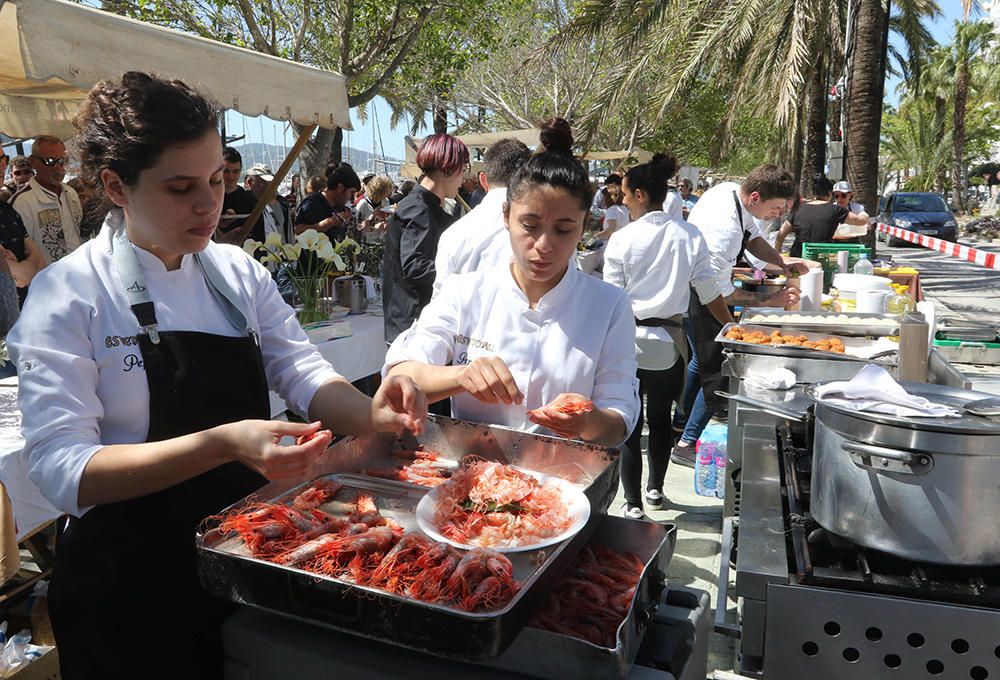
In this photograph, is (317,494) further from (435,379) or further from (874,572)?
(874,572)

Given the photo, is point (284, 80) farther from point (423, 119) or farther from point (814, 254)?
point (423, 119)

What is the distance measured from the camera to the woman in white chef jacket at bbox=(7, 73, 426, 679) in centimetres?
139

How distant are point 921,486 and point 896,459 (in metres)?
0.08

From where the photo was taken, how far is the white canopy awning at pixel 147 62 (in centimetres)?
386

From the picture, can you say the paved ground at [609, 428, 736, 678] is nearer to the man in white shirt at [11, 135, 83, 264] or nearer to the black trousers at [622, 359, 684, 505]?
the black trousers at [622, 359, 684, 505]

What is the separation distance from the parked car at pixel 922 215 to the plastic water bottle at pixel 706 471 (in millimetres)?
20910

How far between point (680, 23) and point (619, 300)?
11.9m

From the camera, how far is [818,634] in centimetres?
164

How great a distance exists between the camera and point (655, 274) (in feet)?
14.5

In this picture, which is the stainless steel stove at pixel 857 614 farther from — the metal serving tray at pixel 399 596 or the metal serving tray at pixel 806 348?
the metal serving tray at pixel 806 348


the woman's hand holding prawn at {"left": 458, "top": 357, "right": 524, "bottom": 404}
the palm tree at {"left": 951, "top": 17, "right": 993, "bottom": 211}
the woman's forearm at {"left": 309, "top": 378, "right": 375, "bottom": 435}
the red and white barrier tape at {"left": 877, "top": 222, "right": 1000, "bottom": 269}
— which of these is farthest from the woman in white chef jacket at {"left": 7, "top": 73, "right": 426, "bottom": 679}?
the palm tree at {"left": 951, "top": 17, "right": 993, "bottom": 211}

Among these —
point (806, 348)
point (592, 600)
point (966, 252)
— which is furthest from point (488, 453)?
point (966, 252)

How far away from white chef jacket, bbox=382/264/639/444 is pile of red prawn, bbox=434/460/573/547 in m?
0.39

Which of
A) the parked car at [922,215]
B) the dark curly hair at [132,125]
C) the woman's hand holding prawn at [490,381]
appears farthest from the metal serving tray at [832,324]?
the parked car at [922,215]
